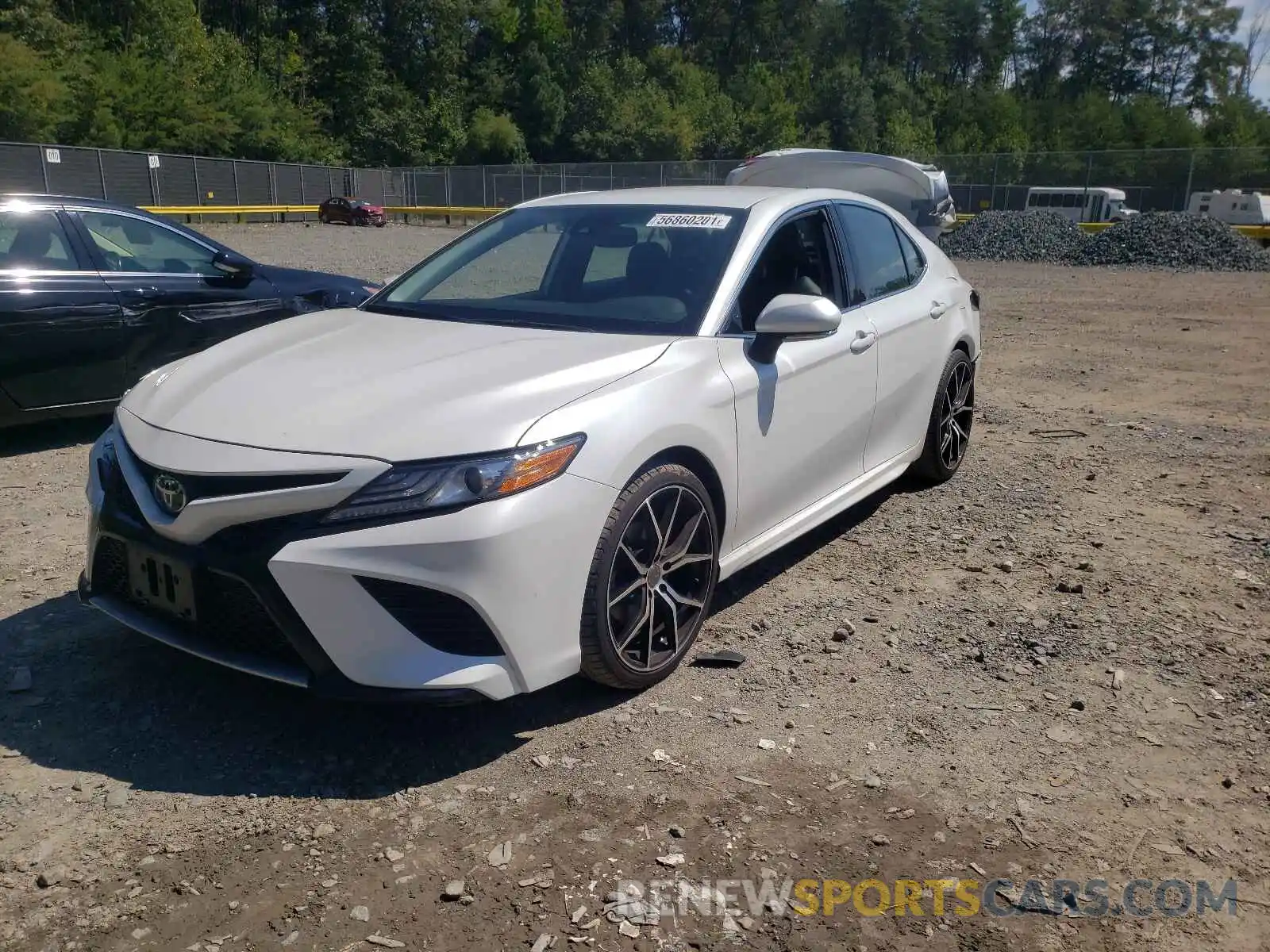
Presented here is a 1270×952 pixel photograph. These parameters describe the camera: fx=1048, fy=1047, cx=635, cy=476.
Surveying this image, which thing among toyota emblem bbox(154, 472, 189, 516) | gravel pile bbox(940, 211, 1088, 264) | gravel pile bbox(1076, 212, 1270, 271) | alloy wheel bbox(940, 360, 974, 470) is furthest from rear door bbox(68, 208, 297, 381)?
gravel pile bbox(940, 211, 1088, 264)

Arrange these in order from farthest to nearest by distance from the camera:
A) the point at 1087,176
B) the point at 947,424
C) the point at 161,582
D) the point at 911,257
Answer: the point at 1087,176
the point at 947,424
the point at 911,257
the point at 161,582

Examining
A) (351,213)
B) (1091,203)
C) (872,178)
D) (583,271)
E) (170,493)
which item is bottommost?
(351,213)

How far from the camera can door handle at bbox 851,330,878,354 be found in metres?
4.55

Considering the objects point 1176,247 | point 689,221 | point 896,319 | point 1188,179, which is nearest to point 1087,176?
point 1188,179

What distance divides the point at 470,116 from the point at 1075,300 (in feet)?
221

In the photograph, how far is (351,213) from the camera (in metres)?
45.4

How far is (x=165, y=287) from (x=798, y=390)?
446 cm

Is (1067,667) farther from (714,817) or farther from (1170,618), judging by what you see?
(714,817)

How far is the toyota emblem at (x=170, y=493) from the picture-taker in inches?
119

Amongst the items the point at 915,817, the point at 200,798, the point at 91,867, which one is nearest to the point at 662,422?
the point at 915,817

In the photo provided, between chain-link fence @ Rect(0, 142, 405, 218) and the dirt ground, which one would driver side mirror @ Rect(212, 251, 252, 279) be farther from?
chain-link fence @ Rect(0, 142, 405, 218)

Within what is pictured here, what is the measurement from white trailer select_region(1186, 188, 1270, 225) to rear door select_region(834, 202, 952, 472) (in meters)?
33.6

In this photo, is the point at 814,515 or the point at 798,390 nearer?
the point at 798,390

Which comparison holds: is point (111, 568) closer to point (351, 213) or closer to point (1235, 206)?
point (1235, 206)
